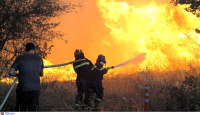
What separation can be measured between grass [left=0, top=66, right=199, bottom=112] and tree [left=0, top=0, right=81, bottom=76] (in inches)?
53.8

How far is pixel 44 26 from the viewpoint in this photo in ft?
26.7

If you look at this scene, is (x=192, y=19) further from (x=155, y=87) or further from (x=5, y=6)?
(x=5, y=6)

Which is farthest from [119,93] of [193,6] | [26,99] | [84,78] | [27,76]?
[193,6]

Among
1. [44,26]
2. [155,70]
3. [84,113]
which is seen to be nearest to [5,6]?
[44,26]

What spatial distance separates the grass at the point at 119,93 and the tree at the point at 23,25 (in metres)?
1.37

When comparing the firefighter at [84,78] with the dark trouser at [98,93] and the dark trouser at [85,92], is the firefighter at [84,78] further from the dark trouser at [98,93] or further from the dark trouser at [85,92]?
the dark trouser at [98,93]

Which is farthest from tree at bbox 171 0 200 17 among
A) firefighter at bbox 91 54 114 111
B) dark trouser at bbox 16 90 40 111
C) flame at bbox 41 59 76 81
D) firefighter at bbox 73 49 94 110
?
dark trouser at bbox 16 90 40 111

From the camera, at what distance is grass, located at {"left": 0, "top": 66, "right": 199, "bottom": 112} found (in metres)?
6.32

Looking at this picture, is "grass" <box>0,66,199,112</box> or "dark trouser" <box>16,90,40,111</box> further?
"grass" <box>0,66,199,112</box>

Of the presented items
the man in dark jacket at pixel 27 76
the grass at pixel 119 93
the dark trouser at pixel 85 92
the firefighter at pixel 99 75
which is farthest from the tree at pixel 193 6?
the man in dark jacket at pixel 27 76

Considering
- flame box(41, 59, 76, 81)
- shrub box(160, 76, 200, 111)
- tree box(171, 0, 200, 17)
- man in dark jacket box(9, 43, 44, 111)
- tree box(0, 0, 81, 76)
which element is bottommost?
shrub box(160, 76, 200, 111)

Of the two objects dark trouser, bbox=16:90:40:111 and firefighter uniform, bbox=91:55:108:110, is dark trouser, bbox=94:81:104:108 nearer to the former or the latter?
firefighter uniform, bbox=91:55:108:110

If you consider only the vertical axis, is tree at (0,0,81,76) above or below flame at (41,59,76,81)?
above

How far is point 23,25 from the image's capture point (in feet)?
25.3
